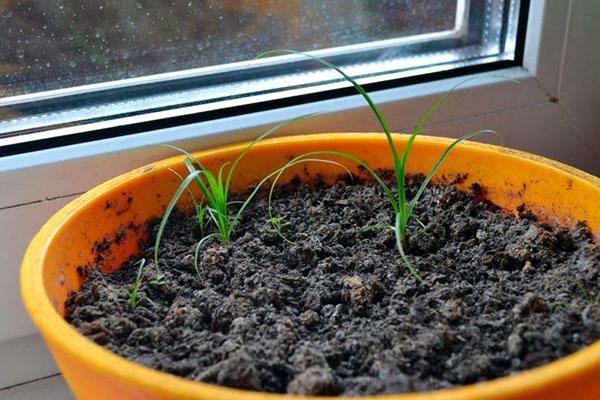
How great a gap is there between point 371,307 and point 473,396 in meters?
0.23

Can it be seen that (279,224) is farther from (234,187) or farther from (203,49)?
(203,49)

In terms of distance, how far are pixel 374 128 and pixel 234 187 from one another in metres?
0.25

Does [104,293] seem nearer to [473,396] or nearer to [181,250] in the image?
[181,250]

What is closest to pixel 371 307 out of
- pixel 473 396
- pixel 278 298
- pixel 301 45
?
pixel 278 298

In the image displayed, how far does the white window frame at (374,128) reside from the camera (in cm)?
83

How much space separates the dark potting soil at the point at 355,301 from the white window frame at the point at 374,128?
0.44 feet

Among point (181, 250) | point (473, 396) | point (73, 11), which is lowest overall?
point (181, 250)

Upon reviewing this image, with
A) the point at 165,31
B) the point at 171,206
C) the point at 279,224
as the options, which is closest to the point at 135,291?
the point at 171,206

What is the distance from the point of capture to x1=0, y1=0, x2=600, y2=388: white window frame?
83 cm

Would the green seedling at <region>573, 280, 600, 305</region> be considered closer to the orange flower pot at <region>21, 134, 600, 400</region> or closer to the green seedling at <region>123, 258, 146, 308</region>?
the orange flower pot at <region>21, 134, 600, 400</region>

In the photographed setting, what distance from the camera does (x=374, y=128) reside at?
0.97 metres

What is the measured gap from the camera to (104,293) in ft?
2.18

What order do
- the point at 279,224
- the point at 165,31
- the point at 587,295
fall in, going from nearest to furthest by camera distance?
the point at 587,295 < the point at 279,224 < the point at 165,31

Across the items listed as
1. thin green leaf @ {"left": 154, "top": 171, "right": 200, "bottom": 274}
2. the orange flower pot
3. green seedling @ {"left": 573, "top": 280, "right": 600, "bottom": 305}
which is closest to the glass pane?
the orange flower pot
